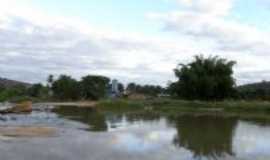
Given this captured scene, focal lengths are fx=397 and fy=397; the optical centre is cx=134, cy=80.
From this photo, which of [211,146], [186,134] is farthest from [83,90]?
[211,146]

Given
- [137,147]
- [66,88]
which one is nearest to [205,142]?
[137,147]

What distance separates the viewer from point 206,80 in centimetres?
6312

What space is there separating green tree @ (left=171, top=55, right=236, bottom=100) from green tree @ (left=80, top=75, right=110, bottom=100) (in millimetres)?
25821

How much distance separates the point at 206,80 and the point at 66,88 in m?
40.2

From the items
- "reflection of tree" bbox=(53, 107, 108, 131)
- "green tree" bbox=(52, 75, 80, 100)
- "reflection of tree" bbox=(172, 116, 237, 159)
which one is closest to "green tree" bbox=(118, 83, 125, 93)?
"green tree" bbox=(52, 75, 80, 100)

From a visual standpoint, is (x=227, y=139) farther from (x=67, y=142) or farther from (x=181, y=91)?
(x=181, y=91)

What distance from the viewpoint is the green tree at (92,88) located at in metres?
89.4

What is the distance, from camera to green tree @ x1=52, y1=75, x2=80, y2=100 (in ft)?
301

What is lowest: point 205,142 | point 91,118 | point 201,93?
point 205,142

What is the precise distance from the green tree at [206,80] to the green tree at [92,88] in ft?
84.7

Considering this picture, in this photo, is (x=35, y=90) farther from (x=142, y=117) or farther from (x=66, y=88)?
(x=142, y=117)

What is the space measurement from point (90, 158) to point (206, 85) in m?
49.4

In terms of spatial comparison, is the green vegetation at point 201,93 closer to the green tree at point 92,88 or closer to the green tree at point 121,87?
the green tree at point 92,88

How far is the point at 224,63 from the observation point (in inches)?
2621
